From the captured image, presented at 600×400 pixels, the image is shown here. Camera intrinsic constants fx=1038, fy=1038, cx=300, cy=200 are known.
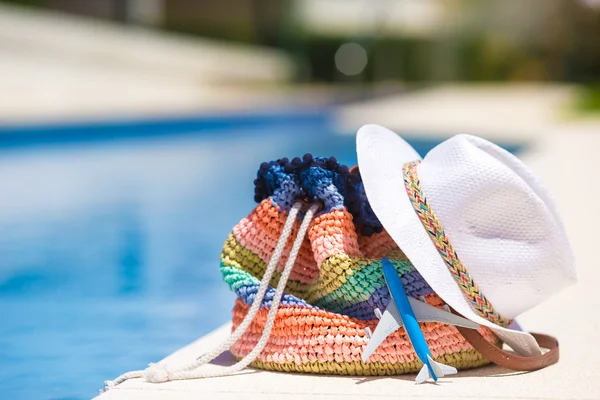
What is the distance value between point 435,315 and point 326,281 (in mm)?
273

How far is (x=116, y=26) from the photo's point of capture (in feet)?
64.6

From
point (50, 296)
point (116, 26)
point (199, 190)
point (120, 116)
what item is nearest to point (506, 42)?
point (116, 26)

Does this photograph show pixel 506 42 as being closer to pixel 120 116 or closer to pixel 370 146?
pixel 120 116

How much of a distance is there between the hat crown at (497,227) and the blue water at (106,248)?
111 centimetres

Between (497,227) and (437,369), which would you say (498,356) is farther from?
(497,227)

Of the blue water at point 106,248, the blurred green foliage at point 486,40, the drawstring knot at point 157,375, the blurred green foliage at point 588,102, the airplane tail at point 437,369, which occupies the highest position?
the blurred green foliage at point 486,40

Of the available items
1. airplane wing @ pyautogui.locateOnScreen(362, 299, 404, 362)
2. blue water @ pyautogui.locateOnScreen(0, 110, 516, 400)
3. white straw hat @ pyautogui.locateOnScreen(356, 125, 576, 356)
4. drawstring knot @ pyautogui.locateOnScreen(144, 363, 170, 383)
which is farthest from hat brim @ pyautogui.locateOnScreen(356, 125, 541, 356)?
blue water @ pyautogui.locateOnScreen(0, 110, 516, 400)

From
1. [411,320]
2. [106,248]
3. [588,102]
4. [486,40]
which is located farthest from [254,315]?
[486,40]

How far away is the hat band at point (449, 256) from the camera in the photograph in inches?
93.4

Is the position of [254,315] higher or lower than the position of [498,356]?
higher

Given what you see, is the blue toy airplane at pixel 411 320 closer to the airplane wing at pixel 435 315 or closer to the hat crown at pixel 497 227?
the airplane wing at pixel 435 315

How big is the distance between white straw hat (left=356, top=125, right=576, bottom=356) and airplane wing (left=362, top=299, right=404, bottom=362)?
11 centimetres

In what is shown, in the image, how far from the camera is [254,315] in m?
2.47

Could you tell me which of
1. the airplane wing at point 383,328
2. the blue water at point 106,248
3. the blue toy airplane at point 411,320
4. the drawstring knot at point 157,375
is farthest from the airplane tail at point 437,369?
the blue water at point 106,248
